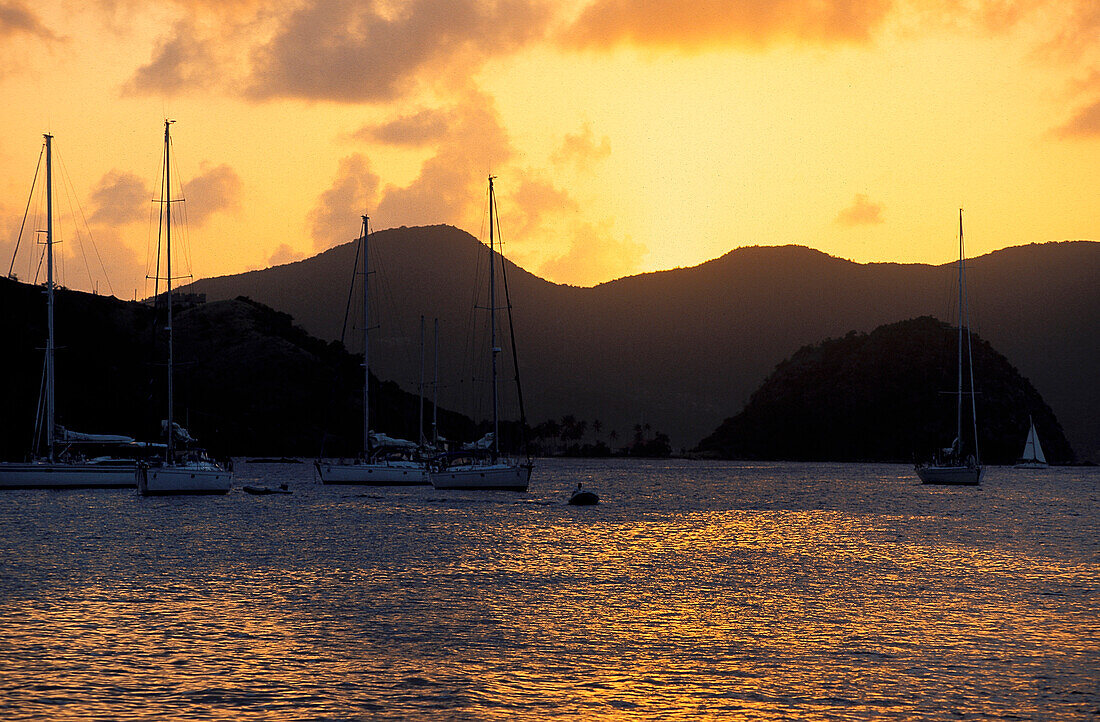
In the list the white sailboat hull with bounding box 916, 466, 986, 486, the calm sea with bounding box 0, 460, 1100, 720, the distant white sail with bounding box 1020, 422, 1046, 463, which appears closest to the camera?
the calm sea with bounding box 0, 460, 1100, 720

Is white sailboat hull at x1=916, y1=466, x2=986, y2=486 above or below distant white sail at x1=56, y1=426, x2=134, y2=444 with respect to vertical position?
below

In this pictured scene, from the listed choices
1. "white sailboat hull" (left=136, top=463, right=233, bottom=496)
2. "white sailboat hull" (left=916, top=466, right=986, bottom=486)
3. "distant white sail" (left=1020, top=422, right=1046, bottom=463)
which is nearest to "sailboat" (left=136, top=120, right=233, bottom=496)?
"white sailboat hull" (left=136, top=463, right=233, bottom=496)

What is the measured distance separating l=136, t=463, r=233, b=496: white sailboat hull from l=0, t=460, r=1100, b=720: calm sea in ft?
42.2

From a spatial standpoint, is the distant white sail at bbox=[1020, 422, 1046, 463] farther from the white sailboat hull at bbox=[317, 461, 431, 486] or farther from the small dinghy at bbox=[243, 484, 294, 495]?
the small dinghy at bbox=[243, 484, 294, 495]

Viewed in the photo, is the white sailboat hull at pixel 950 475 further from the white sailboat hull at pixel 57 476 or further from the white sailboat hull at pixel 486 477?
the white sailboat hull at pixel 57 476

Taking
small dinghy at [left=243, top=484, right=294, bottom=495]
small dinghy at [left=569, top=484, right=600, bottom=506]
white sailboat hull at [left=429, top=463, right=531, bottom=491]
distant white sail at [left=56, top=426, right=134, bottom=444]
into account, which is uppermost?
distant white sail at [left=56, top=426, right=134, bottom=444]

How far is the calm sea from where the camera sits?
17422 millimetres

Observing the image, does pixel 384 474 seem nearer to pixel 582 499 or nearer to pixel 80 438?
pixel 582 499

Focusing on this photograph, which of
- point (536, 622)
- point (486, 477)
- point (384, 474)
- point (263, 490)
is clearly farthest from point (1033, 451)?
point (536, 622)

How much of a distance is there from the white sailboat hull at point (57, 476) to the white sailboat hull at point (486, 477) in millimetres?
21360

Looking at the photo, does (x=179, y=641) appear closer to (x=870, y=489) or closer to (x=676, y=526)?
(x=676, y=526)

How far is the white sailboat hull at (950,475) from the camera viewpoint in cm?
10825

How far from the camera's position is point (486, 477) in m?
77.8

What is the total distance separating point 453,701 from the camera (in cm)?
1725
